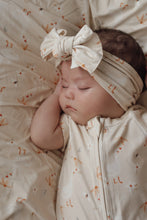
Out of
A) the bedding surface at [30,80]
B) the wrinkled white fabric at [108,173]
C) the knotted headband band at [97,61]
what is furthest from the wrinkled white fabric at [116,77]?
the bedding surface at [30,80]

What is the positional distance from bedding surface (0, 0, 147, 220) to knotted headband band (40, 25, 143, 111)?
182 mm

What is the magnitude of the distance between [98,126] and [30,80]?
1.43ft

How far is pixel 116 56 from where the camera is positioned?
4.33 ft

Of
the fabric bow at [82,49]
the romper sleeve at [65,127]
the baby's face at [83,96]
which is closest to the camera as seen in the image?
the fabric bow at [82,49]

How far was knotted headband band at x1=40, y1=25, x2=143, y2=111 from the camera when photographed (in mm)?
1213

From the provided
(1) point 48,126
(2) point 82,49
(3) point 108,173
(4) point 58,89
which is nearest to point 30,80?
(4) point 58,89

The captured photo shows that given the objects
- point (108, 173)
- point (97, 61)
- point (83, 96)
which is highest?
point (97, 61)

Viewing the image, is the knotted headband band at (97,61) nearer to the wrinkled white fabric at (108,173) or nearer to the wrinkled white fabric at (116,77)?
the wrinkled white fabric at (116,77)

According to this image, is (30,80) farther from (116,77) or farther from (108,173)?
(108,173)

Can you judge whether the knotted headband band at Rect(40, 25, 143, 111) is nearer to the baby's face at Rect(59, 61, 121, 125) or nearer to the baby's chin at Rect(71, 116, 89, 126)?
the baby's face at Rect(59, 61, 121, 125)

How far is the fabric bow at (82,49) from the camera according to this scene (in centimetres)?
121

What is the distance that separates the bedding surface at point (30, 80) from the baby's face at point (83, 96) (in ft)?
0.66

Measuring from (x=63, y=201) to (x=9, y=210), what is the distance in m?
0.25

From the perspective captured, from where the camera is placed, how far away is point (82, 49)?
48.2 inches
